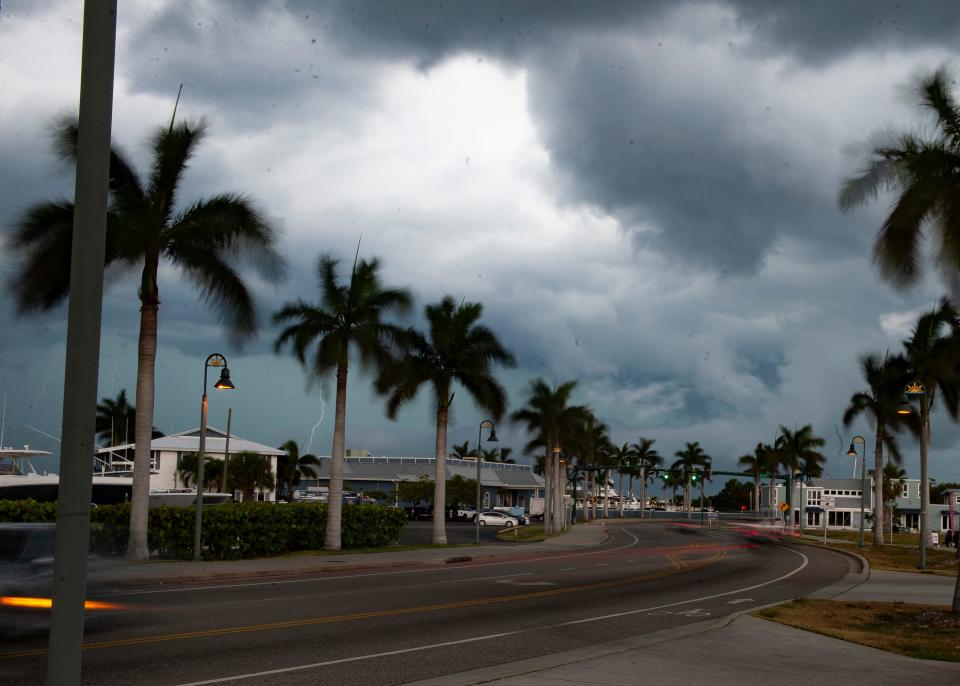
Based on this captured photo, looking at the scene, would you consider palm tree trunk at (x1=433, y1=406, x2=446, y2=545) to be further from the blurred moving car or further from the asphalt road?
the blurred moving car

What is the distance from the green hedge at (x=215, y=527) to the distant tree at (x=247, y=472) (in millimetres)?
40535

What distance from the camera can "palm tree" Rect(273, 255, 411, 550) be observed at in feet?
120

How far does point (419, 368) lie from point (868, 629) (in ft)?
98.4

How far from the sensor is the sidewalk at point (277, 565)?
23.0 meters

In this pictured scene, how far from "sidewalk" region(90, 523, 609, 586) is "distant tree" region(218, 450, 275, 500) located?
36.9 metres

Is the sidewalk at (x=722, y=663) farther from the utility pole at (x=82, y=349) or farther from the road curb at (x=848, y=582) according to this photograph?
the road curb at (x=848, y=582)

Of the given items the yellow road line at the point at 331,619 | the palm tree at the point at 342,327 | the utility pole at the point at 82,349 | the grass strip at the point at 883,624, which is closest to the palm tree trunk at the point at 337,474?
the palm tree at the point at 342,327

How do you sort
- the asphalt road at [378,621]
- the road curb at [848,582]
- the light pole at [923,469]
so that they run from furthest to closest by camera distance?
the light pole at [923,469] < the road curb at [848,582] < the asphalt road at [378,621]

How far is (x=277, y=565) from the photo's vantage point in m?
28.4

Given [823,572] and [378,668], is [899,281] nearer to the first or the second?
[378,668]

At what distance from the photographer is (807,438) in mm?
98375

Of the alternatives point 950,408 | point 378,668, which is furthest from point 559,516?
point 378,668

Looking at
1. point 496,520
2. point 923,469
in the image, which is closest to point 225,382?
point 923,469

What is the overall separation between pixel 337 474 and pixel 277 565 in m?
7.60
